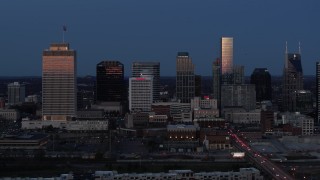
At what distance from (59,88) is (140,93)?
703 cm

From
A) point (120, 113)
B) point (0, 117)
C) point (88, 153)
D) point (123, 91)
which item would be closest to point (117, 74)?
point (123, 91)

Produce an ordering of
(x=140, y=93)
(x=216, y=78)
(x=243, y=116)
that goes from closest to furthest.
Answer: (x=243, y=116), (x=140, y=93), (x=216, y=78)

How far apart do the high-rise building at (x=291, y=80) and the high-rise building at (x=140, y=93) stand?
13077 mm

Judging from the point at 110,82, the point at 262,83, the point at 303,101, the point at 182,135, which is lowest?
the point at 182,135

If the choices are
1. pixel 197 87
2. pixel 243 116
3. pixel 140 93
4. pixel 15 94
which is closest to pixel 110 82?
pixel 197 87

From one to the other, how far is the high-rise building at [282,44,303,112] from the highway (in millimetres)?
21711

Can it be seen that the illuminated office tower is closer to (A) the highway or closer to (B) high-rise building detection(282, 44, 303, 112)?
(B) high-rise building detection(282, 44, 303, 112)

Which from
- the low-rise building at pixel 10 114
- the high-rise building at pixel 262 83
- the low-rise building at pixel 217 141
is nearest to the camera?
the low-rise building at pixel 217 141

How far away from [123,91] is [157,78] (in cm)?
302

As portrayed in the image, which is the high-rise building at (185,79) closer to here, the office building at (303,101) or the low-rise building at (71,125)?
the office building at (303,101)

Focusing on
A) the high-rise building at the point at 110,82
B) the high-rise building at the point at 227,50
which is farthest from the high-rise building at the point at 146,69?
the high-rise building at the point at 227,50

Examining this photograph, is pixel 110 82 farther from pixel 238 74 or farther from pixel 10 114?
pixel 238 74

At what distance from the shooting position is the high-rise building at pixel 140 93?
177ft

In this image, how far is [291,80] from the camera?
6384 centimetres
